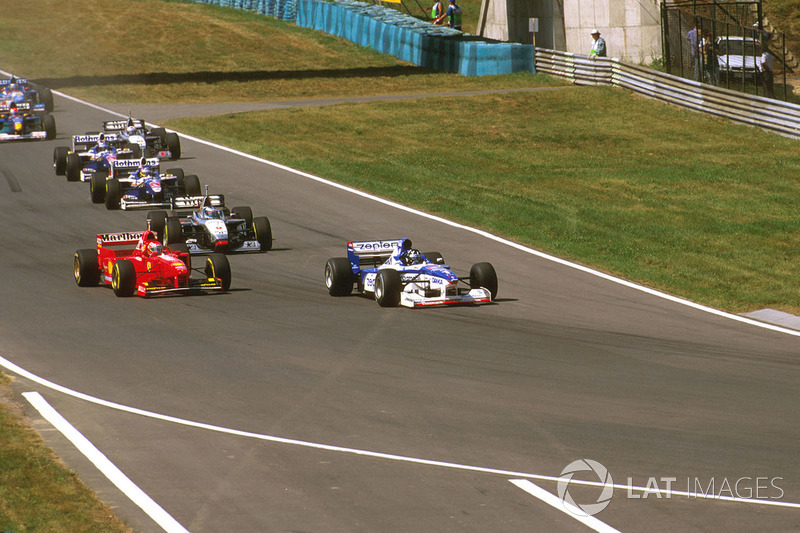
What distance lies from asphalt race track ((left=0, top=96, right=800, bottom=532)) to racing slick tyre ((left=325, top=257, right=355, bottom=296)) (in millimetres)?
252

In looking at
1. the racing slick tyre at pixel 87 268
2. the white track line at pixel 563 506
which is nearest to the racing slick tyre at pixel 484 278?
the racing slick tyre at pixel 87 268

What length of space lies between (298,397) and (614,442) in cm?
365

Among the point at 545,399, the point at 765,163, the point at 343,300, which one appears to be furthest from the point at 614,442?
the point at 765,163

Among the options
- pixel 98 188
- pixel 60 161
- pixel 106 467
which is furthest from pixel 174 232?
pixel 106 467

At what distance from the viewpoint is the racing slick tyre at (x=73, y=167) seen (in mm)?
29578

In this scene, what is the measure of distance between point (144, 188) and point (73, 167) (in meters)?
4.25

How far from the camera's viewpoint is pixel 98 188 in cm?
2680

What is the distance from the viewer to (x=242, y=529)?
8.48 metres

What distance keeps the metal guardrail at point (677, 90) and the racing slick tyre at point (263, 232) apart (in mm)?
20213

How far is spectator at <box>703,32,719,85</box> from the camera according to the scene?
40000 millimetres

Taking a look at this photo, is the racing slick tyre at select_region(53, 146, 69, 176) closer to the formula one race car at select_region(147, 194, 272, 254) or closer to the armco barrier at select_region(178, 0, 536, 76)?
the formula one race car at select_region(147, 194, 272, 254)

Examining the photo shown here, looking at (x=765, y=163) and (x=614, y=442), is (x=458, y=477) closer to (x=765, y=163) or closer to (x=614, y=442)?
(x=614, y=442)

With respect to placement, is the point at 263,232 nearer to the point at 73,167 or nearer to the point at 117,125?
the point at 73,167

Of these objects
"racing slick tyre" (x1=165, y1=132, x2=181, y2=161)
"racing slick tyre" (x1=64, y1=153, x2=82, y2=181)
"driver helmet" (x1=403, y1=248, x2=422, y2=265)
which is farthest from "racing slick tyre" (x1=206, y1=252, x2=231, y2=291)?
"racing slick tyre" (x1=165, y1=132, x2=181, y2=161)
